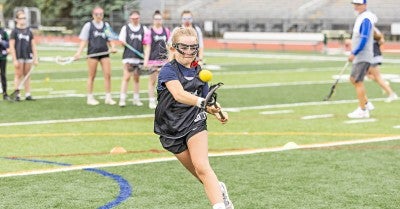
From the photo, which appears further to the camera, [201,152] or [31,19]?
[31,19]

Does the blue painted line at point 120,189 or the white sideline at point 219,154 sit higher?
the blue painted line at point 120,189

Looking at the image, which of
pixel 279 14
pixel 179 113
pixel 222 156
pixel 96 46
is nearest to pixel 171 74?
pixel 179 113

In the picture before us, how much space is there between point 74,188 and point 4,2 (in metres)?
66.6

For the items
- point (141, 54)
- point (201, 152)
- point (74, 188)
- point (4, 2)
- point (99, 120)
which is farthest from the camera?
point (4, 2)

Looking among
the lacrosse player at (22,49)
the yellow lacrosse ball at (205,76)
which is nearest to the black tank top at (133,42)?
the lacrosse player at (22,49)

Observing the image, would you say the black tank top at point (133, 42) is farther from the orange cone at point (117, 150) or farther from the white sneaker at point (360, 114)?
the orange cone at point (117, 150)

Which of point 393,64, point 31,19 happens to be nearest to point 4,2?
point 31,19

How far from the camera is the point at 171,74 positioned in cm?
685

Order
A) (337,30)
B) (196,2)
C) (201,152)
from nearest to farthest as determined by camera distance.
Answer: (201,152) < (337,30) < (196,2)

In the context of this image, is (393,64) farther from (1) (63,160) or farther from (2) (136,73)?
(1) (63,160)

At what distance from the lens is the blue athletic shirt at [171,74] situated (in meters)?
6.86

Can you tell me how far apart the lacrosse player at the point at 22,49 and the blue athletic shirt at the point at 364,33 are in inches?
276

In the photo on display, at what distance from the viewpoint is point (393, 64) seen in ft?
99.2

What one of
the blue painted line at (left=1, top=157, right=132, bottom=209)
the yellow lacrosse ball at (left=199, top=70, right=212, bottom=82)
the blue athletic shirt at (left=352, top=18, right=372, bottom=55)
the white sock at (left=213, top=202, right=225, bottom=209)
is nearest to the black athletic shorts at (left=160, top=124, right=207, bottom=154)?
the yellow lacrosse ball at (left=199, top=70, right=212, bottom=82)
